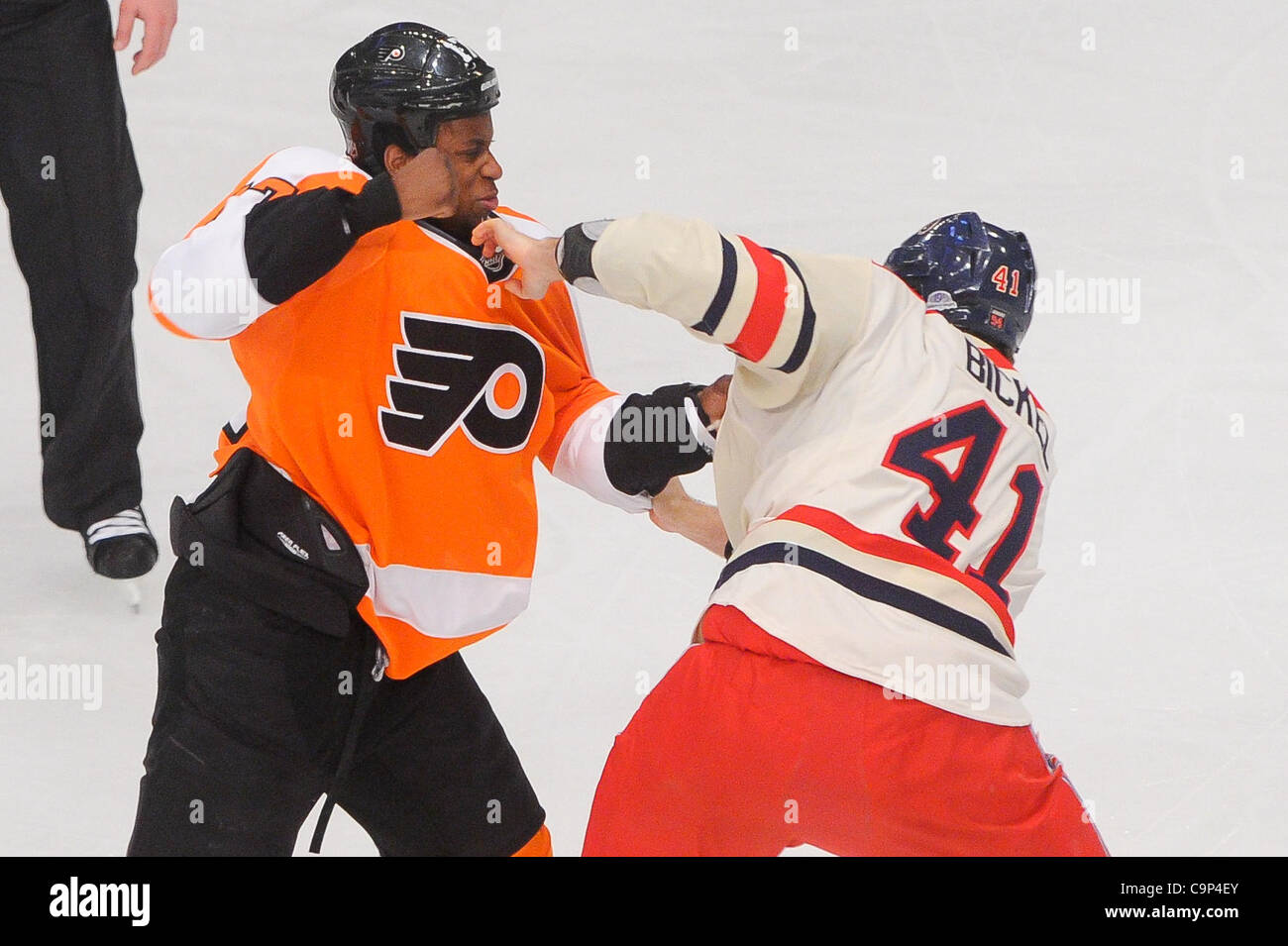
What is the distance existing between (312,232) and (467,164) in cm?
25

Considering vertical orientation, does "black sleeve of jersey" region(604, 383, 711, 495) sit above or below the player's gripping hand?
below

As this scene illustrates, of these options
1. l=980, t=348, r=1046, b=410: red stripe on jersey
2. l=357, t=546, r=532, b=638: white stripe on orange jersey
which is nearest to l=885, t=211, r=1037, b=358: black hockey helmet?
l=980, t=348, r=1046, b=410: red stripe on jersey

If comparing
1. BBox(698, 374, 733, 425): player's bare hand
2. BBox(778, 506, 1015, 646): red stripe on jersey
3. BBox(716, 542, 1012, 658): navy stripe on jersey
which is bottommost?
BBox(716, 542, 1012, 658): navy stripe on jersey

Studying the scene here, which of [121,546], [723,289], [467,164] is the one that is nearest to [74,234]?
[121,546]

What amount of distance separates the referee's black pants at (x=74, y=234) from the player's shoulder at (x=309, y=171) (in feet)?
4.57

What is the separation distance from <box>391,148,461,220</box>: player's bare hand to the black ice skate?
174 centimetres

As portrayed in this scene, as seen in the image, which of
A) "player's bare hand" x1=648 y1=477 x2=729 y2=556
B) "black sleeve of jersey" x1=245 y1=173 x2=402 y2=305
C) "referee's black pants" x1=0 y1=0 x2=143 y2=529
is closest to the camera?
"black sleeve of jersey" x1=245 y1=173 x2=402 y2=305

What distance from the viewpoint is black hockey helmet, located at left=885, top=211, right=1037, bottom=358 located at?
2.11 meters

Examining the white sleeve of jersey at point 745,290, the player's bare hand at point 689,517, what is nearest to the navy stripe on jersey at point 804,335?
the white sleeve of jersey at point 745,290

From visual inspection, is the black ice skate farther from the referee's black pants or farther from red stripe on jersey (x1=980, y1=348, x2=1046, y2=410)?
red stripe on jersey (x1=980, y1=348, x2=1046, y2=410)

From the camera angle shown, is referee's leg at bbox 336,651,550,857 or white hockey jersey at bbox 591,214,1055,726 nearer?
white hockey jersey at bbox 591,214,1055,726
